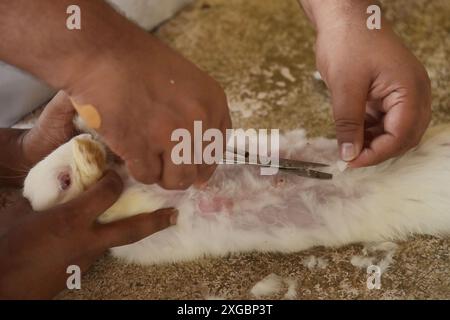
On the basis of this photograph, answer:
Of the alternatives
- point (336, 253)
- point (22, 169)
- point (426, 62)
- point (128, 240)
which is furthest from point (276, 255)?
point (426, 62)

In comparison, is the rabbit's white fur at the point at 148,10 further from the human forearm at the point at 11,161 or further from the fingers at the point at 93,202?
the fingers at the point at 93,202

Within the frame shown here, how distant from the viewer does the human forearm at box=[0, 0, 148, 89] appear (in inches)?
28.1

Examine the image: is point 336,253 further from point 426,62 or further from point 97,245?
point 426,62

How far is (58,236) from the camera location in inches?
35.9

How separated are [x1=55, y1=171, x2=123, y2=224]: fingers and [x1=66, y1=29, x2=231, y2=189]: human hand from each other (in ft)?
0.72

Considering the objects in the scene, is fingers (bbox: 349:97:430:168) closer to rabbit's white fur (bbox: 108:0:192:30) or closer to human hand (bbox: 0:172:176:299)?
human hand (bbox: 0:172:176:299)

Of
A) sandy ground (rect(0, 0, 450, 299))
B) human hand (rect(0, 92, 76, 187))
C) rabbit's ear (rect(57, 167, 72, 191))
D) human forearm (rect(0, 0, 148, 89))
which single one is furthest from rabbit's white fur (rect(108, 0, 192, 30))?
human forearm (rect(0, 0, 148, 89))

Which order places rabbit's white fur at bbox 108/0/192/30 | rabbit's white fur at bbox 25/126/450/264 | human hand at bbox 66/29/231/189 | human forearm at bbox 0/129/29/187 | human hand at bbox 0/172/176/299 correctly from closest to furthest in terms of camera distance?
human hand at bbox 66/29/231/189 < human hand at bbox 0/172/176/299 < rabbit's white fur at bbox 25/126/450/264 < human forearm at bbox 0/129/29/187 < rabbit's white fur at bbox 108/0/192/30

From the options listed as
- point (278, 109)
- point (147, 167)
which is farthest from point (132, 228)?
Answer: point (278, 109)

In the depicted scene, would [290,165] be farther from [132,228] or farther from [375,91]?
[132,228]

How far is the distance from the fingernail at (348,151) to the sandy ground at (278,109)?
7.1 inches

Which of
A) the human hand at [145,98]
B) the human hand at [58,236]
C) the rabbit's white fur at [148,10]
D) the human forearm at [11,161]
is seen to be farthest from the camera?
the rabbit's white fur at [148,10]

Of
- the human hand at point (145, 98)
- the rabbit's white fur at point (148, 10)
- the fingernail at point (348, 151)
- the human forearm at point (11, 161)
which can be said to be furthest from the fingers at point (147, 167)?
the rabbit's white fur at point (148, 10)

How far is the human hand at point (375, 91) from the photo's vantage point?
37.2 inches
